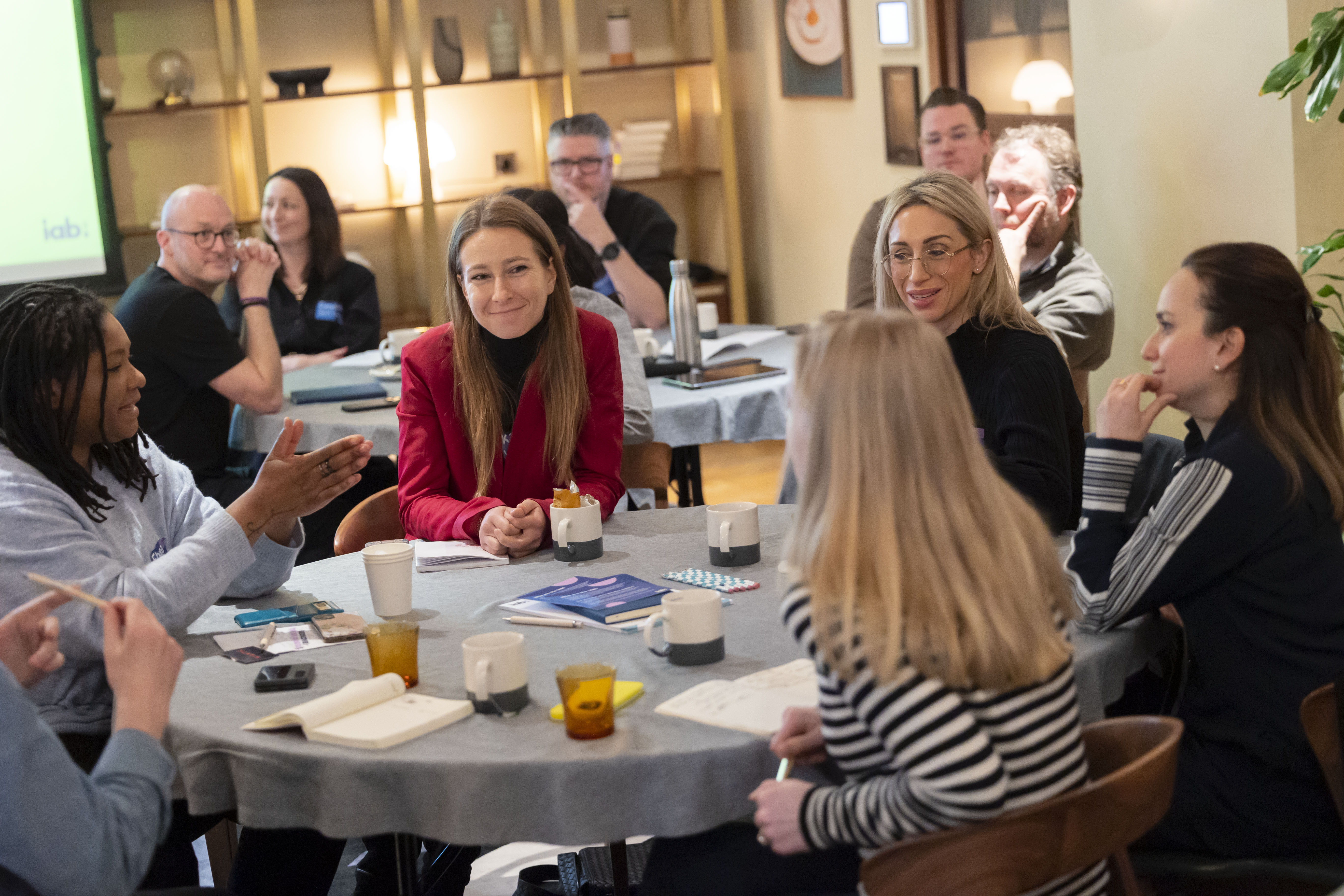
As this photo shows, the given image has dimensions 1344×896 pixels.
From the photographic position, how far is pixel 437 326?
2619 mm

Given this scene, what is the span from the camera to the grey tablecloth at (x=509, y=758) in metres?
1.41

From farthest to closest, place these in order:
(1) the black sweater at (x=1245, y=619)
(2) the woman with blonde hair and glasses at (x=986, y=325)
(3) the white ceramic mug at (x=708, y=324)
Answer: (3) the white ceramic mug at (x=708, y=324) < (2) the woman with blonde hair and glasses at (x=986, y=325) < (1) the black sweater at (x=1245, y=619)

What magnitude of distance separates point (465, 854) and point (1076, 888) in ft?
3.97

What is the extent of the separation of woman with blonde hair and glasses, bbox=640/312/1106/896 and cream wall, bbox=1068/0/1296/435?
78.8 inches

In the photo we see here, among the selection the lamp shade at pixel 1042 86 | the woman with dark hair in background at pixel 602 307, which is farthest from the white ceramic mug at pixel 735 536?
the lamp shade at pixel 1042 86

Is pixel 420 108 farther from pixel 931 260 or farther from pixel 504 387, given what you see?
pixel 931 260

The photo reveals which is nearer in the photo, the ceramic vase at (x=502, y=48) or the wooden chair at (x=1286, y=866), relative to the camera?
the wooden chair at (x=1286, y=866)

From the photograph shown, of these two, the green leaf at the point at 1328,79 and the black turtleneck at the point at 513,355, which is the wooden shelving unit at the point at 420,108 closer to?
the black turtleneck at the point at 513,355

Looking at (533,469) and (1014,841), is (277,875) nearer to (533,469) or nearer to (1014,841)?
(533,469)

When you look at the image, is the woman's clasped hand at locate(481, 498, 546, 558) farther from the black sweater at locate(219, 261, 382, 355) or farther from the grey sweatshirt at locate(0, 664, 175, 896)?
the black sweater at locate(219, 261, 382, 355)

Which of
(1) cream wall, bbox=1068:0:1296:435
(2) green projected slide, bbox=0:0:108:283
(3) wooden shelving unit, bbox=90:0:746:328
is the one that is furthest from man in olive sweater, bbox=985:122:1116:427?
(2) green projected slide, bbox=0:0:108:283

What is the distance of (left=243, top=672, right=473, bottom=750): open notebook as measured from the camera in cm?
147

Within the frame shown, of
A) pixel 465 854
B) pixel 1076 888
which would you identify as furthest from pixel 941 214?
pixel 465 854

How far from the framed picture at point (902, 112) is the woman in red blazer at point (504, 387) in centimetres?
266
